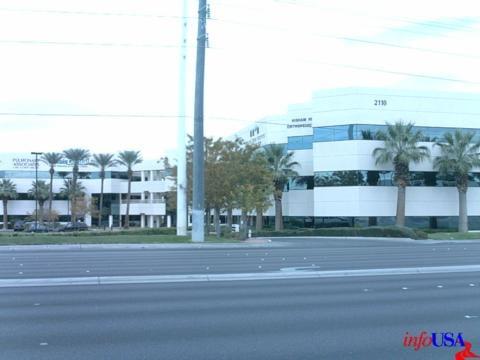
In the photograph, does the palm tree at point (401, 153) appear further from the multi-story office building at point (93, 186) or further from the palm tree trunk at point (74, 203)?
the palm tree trunk at point (74, 203)

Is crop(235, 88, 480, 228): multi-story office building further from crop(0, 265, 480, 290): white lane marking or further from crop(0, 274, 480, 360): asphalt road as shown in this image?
crop(0, 274, 480, 360): asphalt road

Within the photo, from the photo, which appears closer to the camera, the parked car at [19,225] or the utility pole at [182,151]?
the utility pole at [182,151]

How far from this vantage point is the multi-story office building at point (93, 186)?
85188 millimetres

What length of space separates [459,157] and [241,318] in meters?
47.5

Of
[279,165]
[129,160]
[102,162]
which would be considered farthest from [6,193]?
[279,165]

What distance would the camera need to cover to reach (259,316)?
35.0 feet

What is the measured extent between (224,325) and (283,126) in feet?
172

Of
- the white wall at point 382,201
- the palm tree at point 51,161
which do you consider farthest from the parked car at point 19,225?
the white wall at point 382,201

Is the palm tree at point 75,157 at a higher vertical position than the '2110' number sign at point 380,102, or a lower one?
lower

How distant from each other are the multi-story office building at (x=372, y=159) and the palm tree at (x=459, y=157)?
1.49 metres

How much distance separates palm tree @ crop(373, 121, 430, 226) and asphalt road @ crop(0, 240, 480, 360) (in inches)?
1425

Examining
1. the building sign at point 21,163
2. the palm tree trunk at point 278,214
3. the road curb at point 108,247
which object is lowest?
the road curb at point 108,247

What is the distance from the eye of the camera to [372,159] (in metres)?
54.1

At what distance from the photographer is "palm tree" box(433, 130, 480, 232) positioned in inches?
2110
